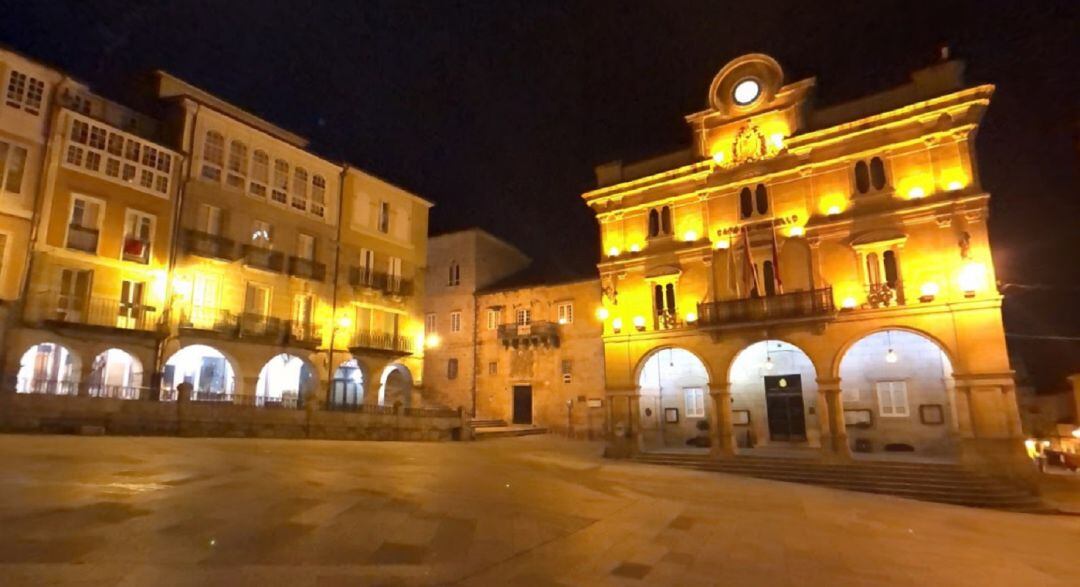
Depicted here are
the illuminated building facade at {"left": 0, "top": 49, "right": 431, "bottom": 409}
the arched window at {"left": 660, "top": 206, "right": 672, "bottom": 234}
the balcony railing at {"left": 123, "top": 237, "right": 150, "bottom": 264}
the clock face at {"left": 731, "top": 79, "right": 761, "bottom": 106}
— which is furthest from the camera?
the arched window at {"left": 660, "top": 206, "right": 672, "bottom": 234}

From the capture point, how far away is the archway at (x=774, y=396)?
25.4m

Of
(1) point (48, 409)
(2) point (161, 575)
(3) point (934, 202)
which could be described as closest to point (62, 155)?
(1) point (48, 409)

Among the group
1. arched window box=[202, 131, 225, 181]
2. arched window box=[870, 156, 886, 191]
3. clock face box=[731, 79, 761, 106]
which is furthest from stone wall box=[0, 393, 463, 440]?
arched window box=[870, 156, 886, 191]

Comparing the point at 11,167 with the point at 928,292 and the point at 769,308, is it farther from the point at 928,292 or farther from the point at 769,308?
the point at 928,292

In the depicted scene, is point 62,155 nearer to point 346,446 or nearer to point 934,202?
point 346,446

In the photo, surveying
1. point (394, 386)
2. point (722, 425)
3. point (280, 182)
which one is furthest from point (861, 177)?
point (394, 386)

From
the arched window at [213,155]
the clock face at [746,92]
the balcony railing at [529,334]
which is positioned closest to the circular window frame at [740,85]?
the clock face at [746,92]

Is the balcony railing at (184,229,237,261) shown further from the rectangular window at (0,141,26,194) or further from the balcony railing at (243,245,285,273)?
the rectangular window at (0,141,26,194)

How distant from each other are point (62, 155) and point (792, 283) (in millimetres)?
28843

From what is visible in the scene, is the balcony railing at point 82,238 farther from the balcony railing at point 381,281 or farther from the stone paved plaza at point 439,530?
the balcony railing at point 381,281

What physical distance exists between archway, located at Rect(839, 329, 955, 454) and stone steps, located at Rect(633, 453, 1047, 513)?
4098 mm

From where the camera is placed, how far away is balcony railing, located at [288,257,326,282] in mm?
28844

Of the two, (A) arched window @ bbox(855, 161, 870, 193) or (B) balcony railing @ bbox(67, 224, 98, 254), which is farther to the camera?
(A) arched window @ bbox(855, 161, 870, 193)

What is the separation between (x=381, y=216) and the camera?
34.1 metres
